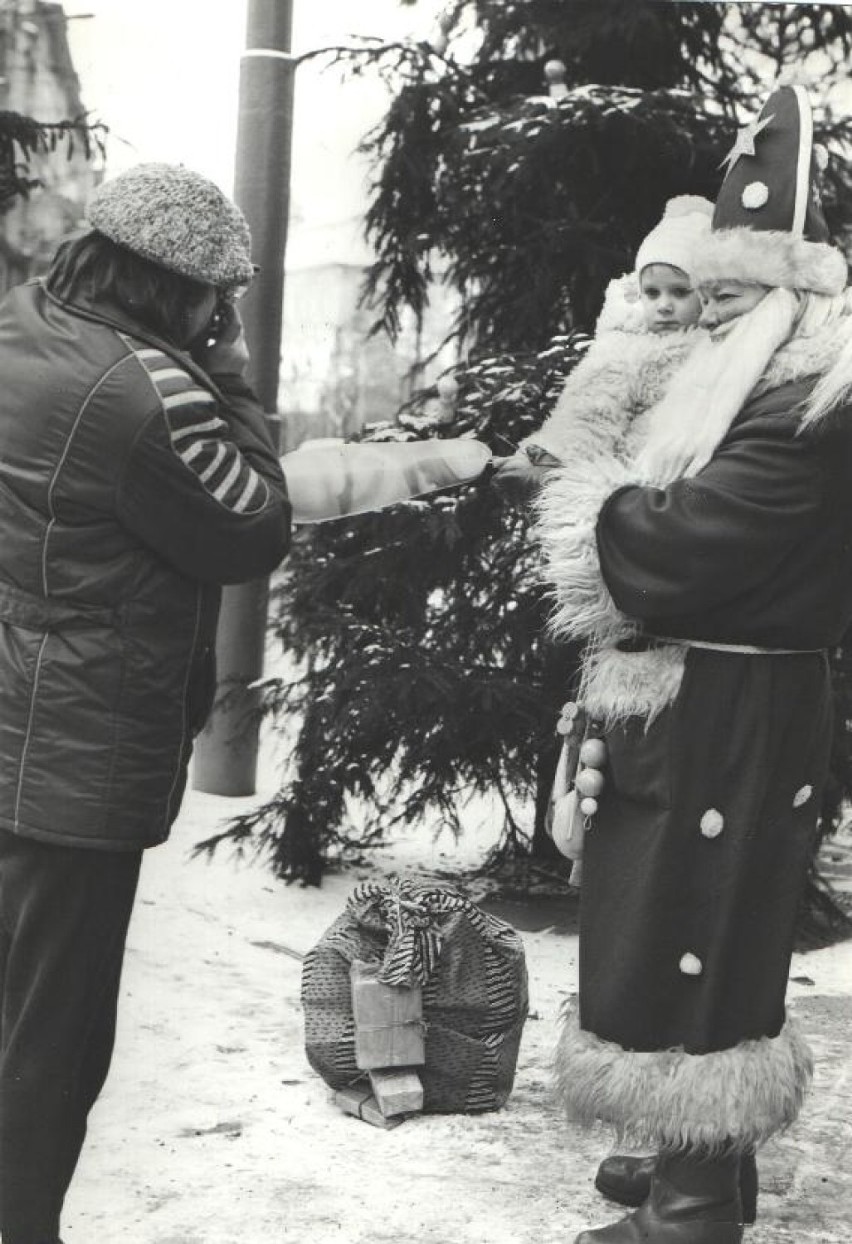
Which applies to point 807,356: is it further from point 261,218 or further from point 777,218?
point 261,218

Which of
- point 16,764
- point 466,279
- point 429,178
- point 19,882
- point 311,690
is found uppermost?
point 429,178

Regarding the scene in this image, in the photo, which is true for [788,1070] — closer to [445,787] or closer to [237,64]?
[445,787]

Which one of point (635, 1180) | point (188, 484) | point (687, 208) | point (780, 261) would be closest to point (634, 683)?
point (780, 261)

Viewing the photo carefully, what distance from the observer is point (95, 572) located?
2471 millimetres

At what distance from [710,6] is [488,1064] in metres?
3.52

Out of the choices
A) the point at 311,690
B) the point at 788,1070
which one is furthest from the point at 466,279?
the point at 788,1070

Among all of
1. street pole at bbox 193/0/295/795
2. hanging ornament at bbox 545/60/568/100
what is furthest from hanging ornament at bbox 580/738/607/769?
street pole at bbox 193/0/295/795

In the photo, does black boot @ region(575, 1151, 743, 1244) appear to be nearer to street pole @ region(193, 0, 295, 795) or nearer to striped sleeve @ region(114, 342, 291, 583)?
striped sleeve @ region(114, 342, 291, 583)

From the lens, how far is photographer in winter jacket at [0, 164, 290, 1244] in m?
2.44

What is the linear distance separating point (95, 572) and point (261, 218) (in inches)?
156

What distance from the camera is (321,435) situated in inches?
262

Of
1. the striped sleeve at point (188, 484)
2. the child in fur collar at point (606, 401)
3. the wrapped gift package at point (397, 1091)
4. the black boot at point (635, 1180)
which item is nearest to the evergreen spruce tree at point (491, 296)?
the wrapped gift package at point (397, 1091)

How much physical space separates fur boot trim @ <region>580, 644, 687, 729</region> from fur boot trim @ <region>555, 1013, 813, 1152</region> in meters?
0.61

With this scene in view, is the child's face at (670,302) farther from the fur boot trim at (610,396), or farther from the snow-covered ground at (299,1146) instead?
the snow-covered ground at (299,1146)
